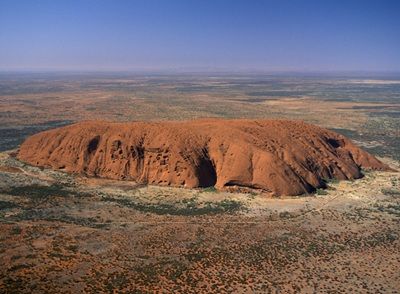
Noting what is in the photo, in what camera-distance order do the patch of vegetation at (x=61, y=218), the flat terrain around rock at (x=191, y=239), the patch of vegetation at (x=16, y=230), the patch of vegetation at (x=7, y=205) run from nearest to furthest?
1. the flat terrain around rock at (x=191, y=239)
2. the patch of vegetation at (x=16, y=230)
3. the patch of vegetation at (x=61, y=218)
4. the patch of vegetation at (x=7, y=205)

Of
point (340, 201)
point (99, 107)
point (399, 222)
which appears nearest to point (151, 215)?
point (340, 201)

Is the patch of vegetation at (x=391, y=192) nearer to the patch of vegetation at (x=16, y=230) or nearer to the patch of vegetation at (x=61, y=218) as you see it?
the patch of vegetation at (x=61, y=218)

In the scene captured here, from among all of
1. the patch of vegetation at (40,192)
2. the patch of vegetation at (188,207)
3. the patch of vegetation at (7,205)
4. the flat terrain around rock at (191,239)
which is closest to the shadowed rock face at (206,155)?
the flat terrain around rock at (191,239)

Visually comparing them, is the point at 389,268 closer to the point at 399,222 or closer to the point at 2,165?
the point at 399,222

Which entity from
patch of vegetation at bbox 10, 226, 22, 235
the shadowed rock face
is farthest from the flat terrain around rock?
the shadowed rock face

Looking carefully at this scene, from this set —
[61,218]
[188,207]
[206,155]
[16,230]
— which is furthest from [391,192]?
[16,230]

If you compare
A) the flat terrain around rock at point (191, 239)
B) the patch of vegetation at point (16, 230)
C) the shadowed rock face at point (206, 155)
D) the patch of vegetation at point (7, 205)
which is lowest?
the flat terrain around rock at point (191, 239)

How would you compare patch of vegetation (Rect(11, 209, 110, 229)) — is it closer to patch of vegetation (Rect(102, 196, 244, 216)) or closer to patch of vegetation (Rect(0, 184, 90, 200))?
patch of vegetation (Rect(0, 184, 90, 200))

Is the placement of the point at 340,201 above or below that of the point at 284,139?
below
